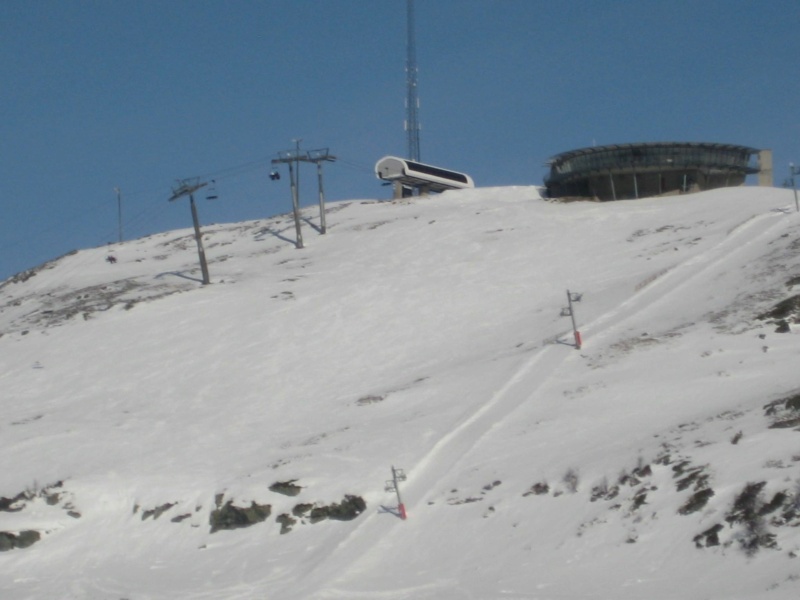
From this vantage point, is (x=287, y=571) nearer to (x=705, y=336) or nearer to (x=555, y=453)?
(x=555, y=453)

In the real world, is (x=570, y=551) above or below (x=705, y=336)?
below

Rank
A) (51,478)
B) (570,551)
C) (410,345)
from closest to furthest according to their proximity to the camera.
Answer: (570,551) < (51,478) < (410,345)

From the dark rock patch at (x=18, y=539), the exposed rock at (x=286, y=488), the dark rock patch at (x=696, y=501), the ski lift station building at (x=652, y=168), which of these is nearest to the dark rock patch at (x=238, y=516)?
the exposed rock at (x=286, y=488)

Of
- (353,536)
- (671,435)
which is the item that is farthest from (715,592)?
(353,536)

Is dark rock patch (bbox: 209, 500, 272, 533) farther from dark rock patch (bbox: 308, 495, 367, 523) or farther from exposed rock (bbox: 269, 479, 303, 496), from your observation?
dark rock patch (bbox: 308, 495, 367, 523)

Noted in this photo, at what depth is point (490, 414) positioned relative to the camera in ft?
99.8

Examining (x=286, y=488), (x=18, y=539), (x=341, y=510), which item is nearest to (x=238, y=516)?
(x=286, y=488)

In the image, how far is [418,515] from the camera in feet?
80.1

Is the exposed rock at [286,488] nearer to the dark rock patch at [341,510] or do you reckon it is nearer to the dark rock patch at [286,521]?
the dark rock patch at [286,521]

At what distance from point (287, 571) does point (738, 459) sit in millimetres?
9620

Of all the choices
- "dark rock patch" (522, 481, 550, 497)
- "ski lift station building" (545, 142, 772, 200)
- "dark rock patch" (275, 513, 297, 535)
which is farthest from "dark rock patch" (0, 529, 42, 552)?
"ski lift station building" (545, 142, 772, 200)

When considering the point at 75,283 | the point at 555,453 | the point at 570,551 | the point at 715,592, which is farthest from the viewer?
the point at 75,283

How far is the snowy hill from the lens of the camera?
20.2 meters

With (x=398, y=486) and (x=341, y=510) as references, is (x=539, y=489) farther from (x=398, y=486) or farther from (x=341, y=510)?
(x=341, y=510)
